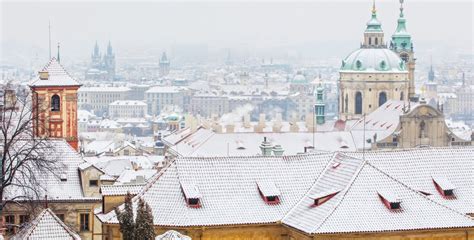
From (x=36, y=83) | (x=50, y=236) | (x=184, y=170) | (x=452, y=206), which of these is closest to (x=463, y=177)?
(x=452, y=206)

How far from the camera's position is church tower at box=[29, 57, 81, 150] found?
232 ft

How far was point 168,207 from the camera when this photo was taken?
144ft

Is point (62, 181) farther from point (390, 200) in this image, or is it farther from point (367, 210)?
point (390, 200)

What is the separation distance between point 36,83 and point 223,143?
89.5ft

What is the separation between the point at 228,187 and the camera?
4519cm

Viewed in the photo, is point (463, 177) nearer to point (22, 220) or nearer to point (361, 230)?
point (361, 230)

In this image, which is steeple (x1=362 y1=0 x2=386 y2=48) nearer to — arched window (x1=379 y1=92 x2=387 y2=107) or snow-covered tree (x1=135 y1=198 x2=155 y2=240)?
arched window (x1=379 y1=92 x2=387 y2=107)

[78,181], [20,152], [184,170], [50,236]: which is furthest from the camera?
[78,181]

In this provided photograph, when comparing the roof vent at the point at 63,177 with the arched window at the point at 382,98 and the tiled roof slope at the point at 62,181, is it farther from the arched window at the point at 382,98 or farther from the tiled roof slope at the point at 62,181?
the arched window at the point at 382,98

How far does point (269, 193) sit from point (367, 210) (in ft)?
12.4

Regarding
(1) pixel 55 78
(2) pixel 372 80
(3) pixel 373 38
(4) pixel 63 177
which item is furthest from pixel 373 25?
(4) pixel 63 177

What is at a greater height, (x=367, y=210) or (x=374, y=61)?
(x=374, y=61)

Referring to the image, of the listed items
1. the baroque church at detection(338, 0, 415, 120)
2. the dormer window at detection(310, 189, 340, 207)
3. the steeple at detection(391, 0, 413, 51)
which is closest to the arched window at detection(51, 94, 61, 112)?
the dormer window at detection(310, 189, 340, 207)

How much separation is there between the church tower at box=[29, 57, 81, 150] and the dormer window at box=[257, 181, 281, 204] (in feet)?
88.7
